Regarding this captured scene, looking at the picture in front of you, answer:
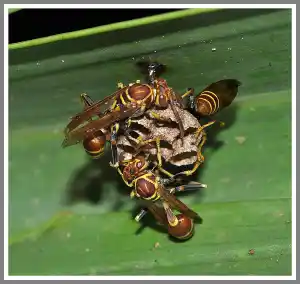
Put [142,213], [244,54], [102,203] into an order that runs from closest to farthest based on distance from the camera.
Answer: [244,54]
[142,213]
[102,203]

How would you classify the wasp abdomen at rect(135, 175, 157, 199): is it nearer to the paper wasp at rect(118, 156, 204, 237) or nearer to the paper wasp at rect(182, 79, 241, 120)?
the paper wasp at rect(118, 156, 204, 237)

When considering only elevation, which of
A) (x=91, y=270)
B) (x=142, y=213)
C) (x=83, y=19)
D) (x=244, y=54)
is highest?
(x=83, y=19)

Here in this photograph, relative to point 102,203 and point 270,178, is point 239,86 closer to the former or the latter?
point 270,178

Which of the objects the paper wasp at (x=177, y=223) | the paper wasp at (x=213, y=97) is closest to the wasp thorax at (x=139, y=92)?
the paper wasp at (x=213, y=97)

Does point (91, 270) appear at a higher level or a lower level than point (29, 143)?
lower

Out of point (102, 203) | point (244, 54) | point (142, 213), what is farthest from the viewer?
point (102, 203)

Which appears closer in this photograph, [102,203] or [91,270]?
[91,270]

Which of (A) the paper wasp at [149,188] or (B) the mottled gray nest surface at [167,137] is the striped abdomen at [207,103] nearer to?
(B) the mottled gray nest surface at [167,137]

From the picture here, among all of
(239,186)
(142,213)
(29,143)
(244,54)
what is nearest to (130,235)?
(142,213)
